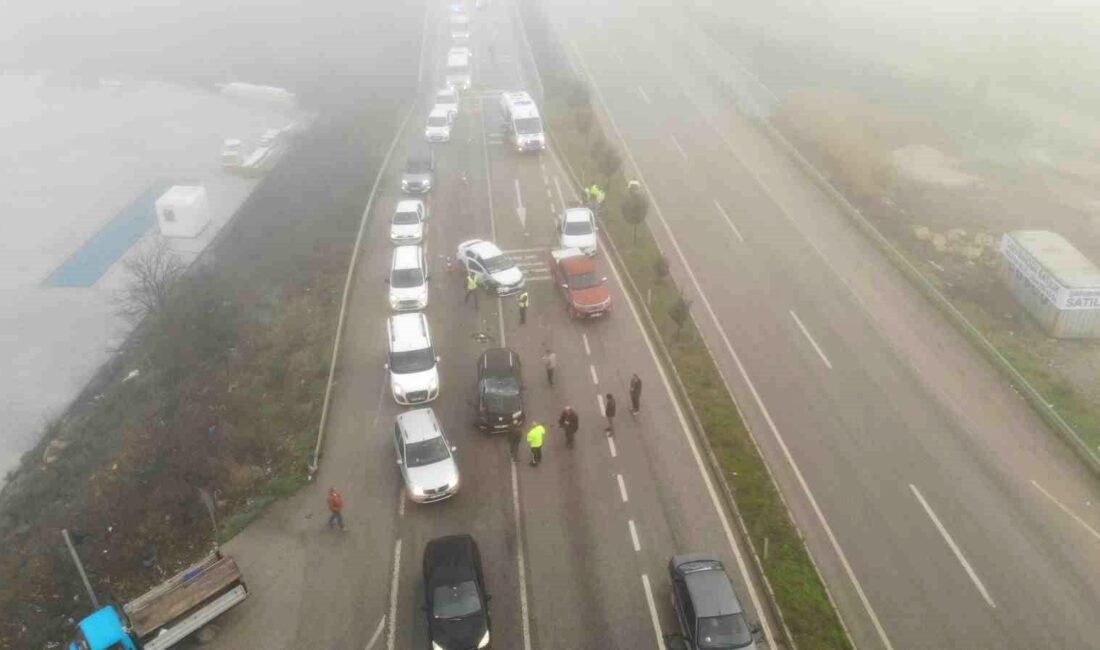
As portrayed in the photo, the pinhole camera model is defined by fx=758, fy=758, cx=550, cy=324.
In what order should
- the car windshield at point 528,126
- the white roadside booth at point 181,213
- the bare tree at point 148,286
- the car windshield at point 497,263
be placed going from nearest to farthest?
1. the car windshield at point 497,263
2. the bare tree at point 148,286
3. the white roadside booth at point 181,213
4. the car windshield at point 528,126

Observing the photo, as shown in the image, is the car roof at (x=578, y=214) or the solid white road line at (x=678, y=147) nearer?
the car roof at (x=578, y=214)

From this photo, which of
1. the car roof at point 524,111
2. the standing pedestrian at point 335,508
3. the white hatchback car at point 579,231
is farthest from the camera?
the car roof at point 524,111

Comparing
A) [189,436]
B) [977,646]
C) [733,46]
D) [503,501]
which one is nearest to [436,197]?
[189,436]

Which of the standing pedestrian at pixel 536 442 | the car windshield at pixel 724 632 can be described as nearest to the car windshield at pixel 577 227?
the standing pedestrian at pixel 536 442

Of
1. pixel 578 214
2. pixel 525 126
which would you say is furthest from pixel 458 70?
pixel 578 214

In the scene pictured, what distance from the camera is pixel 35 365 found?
3700 centimetres

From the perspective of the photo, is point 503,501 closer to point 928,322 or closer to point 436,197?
point 928,322

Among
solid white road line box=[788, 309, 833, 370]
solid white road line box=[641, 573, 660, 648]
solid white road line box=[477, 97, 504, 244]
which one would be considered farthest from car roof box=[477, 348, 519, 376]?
solid white road line box=[788, 309, 833, 370]

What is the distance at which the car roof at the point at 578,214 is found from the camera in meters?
34.3

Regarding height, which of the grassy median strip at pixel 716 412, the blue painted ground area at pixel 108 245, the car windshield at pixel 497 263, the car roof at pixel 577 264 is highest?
the car roof at pixel 577 264

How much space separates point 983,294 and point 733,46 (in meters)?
43.4

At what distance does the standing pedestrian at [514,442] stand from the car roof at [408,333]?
503 centimetres

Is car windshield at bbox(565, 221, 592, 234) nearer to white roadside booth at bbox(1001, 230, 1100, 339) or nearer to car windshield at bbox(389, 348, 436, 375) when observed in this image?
car windshield at bbox(389, 348, 436, 375)

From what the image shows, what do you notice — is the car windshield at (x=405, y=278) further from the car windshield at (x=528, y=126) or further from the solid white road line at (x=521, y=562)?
the car windshield at (x=528, y=126)
